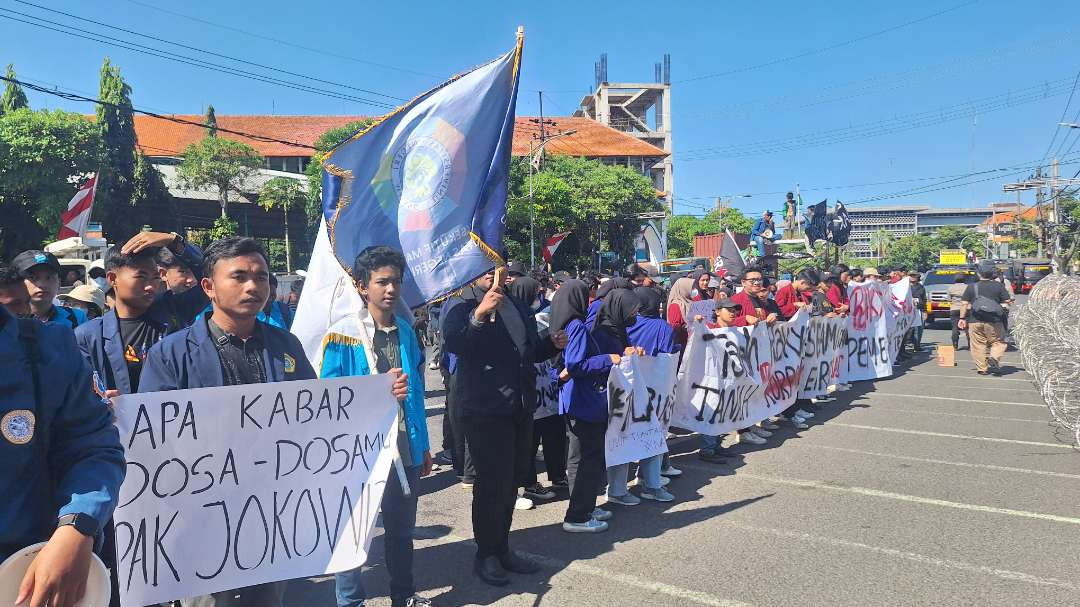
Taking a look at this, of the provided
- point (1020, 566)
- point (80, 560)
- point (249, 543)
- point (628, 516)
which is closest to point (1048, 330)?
point (1020, 566)

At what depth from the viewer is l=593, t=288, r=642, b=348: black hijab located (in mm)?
5664

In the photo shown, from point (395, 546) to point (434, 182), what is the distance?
189cm

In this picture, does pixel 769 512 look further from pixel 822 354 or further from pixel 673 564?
pixel 822 354

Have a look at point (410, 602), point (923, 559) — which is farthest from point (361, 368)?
point (923, 559)

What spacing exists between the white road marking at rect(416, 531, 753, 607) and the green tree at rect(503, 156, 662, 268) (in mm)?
38149

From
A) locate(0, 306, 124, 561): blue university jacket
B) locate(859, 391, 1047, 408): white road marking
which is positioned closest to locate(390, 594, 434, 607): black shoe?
locate(0, 306, 124, 561): blue university jacket

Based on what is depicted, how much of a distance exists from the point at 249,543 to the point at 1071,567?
4.41m

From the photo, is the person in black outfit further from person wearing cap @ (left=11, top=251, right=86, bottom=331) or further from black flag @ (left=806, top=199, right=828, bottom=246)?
black flag @ (left=806, top=199, right=828, bottom=246)

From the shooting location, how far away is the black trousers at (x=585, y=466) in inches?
198

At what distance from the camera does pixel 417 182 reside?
4.05m

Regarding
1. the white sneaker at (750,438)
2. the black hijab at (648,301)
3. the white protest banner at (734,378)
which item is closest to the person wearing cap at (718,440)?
the white protest banner at (734,378)

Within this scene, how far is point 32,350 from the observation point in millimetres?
1873

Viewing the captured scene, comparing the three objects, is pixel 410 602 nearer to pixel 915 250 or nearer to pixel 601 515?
pixel 601 515

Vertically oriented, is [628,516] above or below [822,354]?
below
